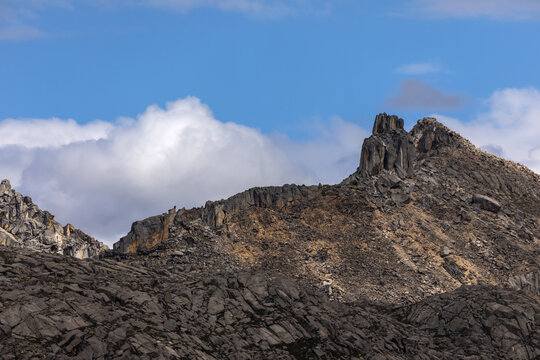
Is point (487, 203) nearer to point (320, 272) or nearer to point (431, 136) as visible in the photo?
point (431, 136)

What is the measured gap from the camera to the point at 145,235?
451 feet

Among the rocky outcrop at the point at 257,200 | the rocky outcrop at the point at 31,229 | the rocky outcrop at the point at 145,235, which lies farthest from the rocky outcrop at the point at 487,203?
the rocky outcrop at the point at 31,229

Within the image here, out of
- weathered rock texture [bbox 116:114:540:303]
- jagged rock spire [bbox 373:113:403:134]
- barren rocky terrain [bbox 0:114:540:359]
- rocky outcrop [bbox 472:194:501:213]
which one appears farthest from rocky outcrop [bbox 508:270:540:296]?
jagged rock spire [bbox 373:113:403:134]

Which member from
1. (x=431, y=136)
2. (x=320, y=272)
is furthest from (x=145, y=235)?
(x=431, y=136)

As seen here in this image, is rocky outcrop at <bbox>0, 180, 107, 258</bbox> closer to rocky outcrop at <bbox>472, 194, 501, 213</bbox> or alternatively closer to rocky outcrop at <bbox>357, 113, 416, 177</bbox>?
rocky outcrop at <bbox>357, 113, 416, 177</bbox>

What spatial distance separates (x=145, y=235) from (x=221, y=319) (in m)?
45.3

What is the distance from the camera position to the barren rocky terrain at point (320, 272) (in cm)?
8631

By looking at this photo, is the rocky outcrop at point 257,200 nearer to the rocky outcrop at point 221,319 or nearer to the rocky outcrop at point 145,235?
the rocky outcrop at point 145,235

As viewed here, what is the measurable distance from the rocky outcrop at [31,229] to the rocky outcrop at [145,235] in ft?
97.0

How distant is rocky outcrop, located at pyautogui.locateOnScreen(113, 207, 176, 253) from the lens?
449ft

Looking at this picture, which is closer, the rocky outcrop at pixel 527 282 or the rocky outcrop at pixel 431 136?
the rocky outcrop at pixel 527 282

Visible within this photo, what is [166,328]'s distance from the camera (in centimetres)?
8781

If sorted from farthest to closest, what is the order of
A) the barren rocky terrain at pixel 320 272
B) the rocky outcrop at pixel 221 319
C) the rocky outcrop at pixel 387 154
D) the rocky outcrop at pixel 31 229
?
1. the rocky outcrop at pixel 31 229
2. the rocky outcrop at pixel 387 154
3. the barren rocky terrain at pixel 320 272
4. the rocky outcrop at pixel 221 319

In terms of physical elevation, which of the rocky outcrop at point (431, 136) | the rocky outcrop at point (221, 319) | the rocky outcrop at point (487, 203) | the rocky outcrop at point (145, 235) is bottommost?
the rocky outcrop at point (221, 319)
